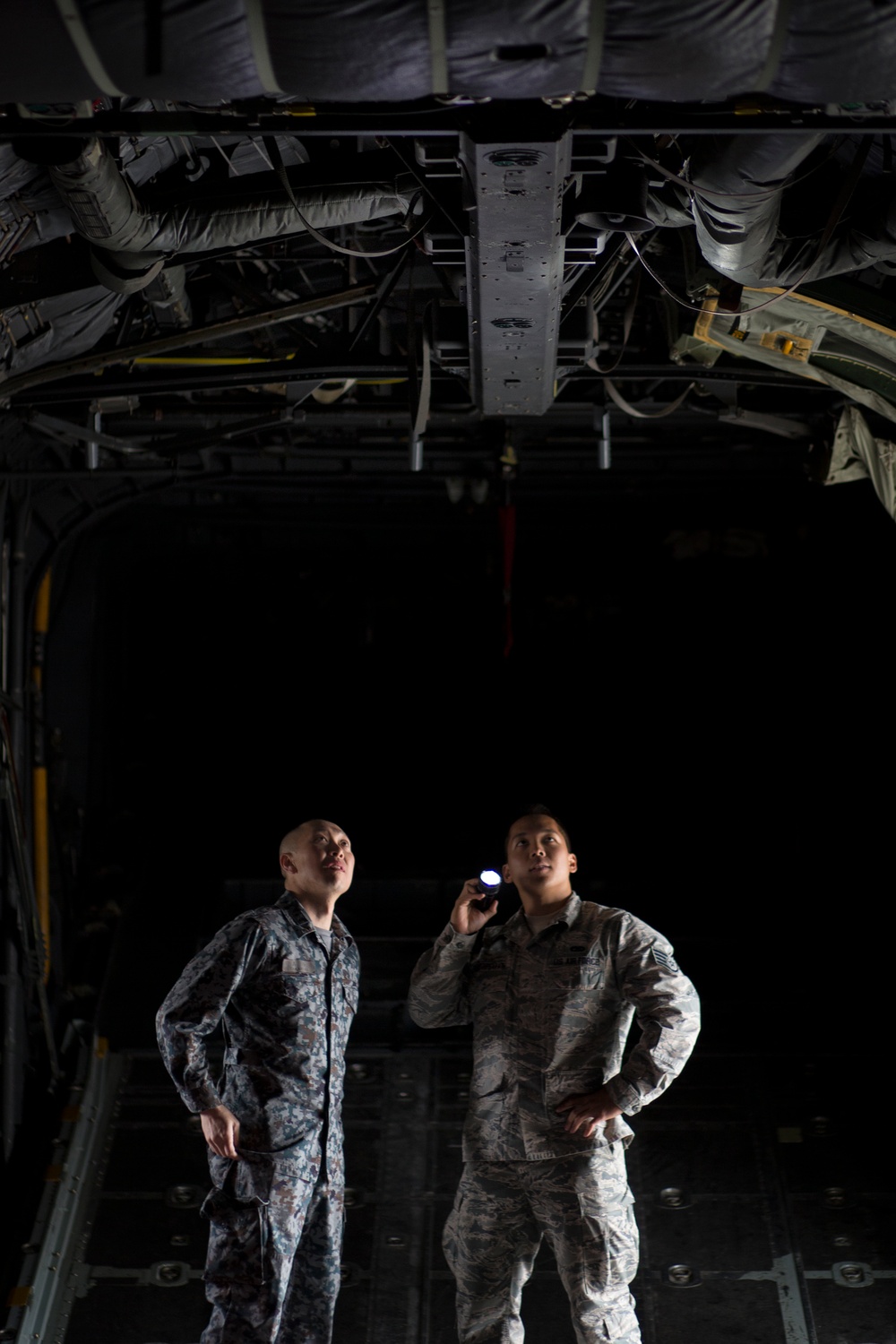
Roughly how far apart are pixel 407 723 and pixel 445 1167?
16.6 feet

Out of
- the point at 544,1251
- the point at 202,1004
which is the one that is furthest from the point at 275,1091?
the point at 544,1251

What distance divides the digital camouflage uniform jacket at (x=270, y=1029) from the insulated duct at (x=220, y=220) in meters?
2.19

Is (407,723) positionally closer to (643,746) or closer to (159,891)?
(643,746)

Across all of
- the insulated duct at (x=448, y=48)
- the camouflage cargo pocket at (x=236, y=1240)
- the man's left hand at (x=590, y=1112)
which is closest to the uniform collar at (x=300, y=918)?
the camouflage cargo pocket at (x=236, y=1240)

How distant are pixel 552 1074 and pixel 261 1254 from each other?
40.9 inches

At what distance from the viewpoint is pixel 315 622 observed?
10.6 metres

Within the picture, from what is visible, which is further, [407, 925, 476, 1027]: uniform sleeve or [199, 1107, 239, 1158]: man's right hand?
A: [407, 925, 476, 1027]: uniform sleeve

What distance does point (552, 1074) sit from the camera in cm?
407

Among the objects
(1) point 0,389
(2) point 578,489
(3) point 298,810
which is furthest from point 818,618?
(1) point 0,389

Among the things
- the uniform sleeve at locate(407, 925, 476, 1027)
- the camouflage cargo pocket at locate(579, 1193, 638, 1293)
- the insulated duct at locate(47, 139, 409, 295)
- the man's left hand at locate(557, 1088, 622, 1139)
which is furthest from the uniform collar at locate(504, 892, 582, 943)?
the insulated duct at locate(47, 139, 409, 295)

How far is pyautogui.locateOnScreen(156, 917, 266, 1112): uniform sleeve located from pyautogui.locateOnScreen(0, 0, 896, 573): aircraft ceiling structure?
79.8 inches

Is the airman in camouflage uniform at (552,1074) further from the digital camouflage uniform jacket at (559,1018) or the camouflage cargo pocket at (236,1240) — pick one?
the camouflage cargo pocket at (236,1240)

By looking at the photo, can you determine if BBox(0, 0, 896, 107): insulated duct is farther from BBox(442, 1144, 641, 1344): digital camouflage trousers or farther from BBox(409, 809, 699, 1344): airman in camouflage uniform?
BBox(442, 1144, 641, 1344): digital camouflage trousers

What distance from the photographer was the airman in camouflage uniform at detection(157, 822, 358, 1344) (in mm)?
3953
